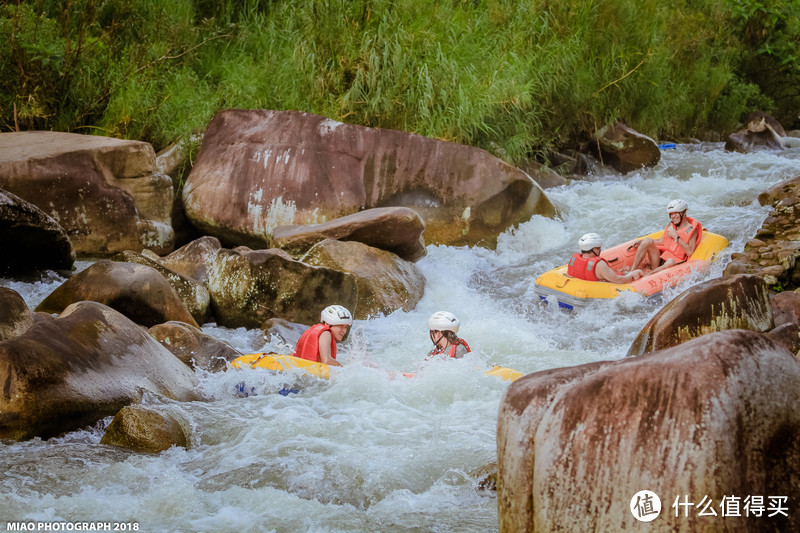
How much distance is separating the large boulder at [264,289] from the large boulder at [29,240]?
1.33 m

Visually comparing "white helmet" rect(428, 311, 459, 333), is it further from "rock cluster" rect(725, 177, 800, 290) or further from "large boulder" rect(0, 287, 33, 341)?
"large boulder" rect(0, 287, 33, 341)

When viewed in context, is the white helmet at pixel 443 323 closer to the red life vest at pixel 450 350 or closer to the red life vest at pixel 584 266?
the red life vest at pixel 450 350

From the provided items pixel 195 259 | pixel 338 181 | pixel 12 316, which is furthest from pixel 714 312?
pixel 338 181

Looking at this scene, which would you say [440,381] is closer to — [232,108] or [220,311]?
[220,311]

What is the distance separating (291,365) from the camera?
18.2ft

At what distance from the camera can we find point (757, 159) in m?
13.6

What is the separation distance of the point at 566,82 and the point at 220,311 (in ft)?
25.2

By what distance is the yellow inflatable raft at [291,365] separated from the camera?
5.50m

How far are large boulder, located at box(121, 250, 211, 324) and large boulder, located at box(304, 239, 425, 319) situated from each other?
1.15m

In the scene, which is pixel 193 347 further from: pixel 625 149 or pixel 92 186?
pixel 625 149

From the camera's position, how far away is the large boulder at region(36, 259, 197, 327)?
20.0 feet

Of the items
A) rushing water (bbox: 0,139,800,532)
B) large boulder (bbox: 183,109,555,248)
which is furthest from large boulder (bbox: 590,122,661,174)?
rushing water (bbox: 0,139,800,532)

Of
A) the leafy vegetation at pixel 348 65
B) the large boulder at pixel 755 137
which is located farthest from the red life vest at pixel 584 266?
the large boulder at pixel 755 137

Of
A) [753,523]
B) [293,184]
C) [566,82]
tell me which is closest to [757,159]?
[566,82]
